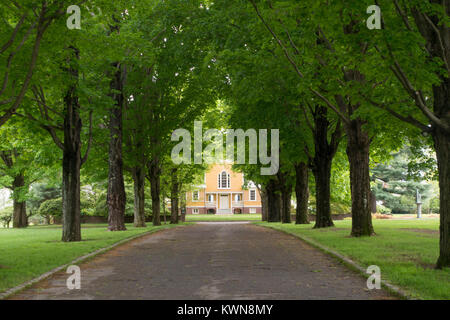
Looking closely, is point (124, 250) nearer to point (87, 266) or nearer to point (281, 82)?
point (87, 266)

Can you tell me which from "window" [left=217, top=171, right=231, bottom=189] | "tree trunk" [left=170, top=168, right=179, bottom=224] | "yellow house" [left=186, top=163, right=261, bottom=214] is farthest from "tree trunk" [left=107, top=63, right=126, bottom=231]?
"window" [left=217, top=171, right=231, bottom=189]

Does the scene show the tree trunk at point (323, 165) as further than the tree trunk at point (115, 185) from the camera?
No

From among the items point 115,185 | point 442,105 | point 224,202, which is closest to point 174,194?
point 115,185

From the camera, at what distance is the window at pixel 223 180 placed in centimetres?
8638

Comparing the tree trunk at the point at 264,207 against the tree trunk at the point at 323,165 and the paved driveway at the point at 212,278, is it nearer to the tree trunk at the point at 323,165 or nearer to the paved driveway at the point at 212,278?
the tree trunk at the point at 323,165

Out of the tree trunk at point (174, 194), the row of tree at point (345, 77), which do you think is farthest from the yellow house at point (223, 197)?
the row of tree at point (345, 77)

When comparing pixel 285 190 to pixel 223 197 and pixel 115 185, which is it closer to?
pixel 115 185

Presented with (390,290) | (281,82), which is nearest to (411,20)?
(281,82)

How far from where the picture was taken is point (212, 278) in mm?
9156

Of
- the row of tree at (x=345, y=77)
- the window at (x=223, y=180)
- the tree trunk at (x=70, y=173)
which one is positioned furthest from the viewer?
the window at (x=223, y=180)

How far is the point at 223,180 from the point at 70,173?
68987 millimetres

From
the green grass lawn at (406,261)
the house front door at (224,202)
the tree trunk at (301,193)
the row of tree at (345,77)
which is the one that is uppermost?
the row of tree at (345,77)

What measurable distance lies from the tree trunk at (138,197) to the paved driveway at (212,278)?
16804 millimetres

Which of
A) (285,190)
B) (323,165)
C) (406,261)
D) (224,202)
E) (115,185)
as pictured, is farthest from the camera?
(224,202)
